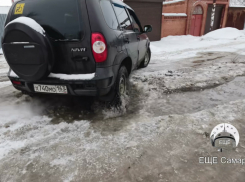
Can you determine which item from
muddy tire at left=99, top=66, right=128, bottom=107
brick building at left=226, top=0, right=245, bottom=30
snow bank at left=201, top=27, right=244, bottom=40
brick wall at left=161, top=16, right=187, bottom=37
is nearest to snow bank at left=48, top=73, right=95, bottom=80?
muddy tire at left=99, top=66, right=128, bottom=107

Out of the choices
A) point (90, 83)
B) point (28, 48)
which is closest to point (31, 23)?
point (28, 48)

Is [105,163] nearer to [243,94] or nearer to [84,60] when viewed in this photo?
[84,60]

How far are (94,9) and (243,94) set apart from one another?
3.27 meters

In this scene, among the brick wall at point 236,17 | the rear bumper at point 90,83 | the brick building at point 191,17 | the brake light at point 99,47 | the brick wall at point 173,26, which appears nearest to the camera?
the brake light at point 99,47

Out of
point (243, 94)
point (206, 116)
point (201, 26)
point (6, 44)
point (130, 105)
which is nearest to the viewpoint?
point (6, 44)

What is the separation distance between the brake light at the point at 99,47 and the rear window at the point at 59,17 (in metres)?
0.20

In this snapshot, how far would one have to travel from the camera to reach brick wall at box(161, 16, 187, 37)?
50.6 ft

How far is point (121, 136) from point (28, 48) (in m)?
1.63

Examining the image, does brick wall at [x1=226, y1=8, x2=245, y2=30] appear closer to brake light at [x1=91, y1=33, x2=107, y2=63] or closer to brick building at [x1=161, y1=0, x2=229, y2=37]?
brick building at [x1=161, y1=0, x2=229, y2=37]

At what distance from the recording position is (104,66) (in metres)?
2.45

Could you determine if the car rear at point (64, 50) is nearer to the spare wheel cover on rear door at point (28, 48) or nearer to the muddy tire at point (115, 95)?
the spare wheel cover on rear door at point (28, 48)

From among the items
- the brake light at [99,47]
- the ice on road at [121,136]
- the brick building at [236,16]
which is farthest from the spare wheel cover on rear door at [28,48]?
the brick building at [236,16]

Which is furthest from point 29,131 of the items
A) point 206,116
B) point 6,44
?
point 206,116

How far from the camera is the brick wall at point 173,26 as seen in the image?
15.4 m
